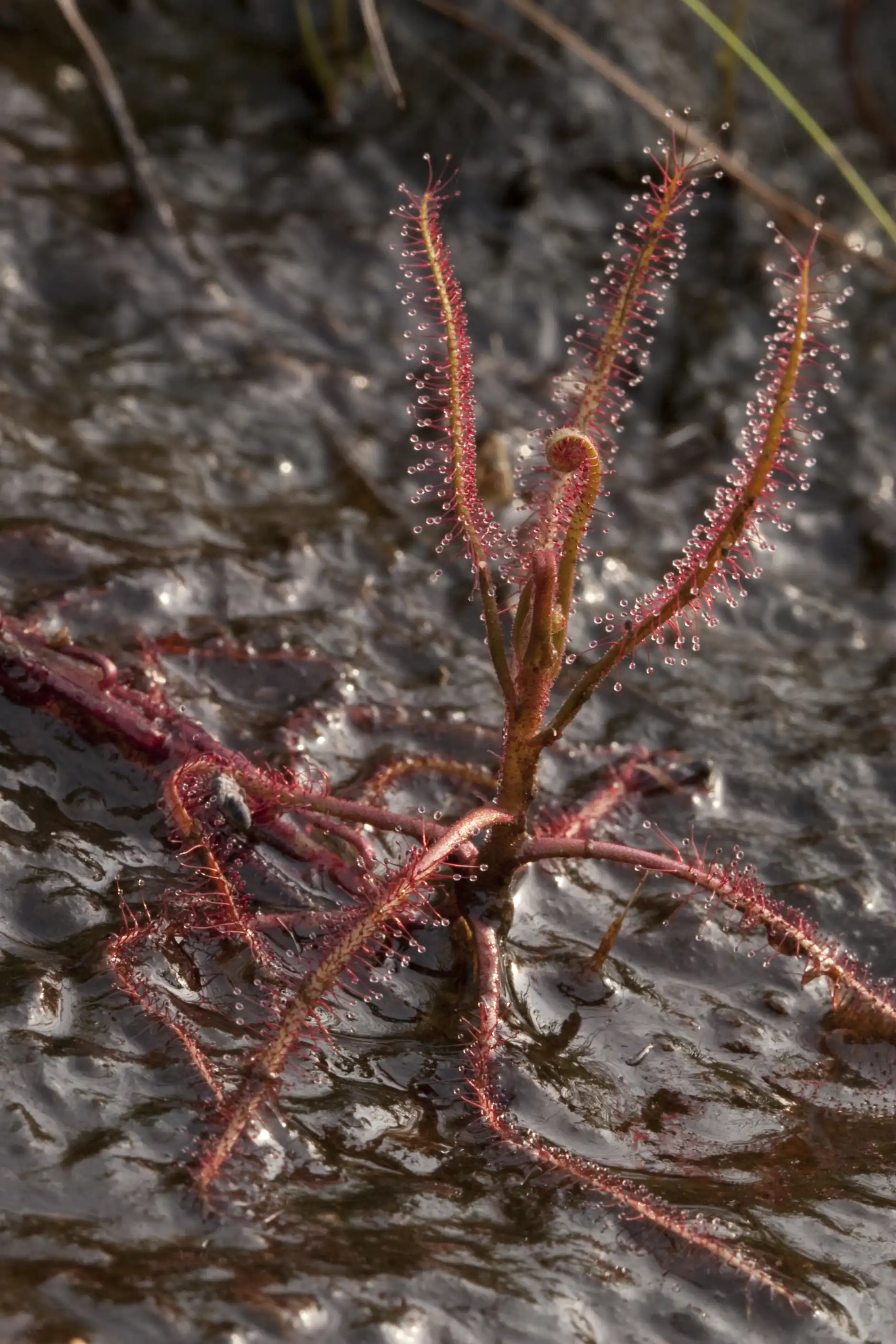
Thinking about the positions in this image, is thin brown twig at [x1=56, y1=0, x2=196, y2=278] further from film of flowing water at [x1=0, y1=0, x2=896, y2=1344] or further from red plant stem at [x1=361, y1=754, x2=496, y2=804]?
red plant stem at [x1=361, y1=754, x2=496, y2=804]

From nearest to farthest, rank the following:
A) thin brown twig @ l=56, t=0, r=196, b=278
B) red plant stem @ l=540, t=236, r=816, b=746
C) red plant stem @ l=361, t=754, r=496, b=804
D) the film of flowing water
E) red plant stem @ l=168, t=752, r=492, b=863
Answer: the film of flowing water, red plant stem @ l=540, t=236, r=816, b=746, red plant stem @ l=168, t=752, r=492, b=863, red plant stem @ l=361, t=754, r=496, b=804, thin brown twig @ l=56, t=0, r=196, b=278

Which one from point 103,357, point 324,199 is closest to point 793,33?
point 324,199

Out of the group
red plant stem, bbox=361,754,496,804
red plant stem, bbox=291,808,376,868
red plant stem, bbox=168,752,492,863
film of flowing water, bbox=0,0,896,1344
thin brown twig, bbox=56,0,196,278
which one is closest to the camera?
film of flowing water, bbox=0,0,896,1344

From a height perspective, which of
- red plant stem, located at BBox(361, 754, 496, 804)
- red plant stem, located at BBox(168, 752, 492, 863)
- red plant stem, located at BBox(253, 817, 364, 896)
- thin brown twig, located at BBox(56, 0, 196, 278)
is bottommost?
red plant stem, located at BBox(253, 817, 364, 896)

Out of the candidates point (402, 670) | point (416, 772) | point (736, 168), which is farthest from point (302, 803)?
point (736, 168)

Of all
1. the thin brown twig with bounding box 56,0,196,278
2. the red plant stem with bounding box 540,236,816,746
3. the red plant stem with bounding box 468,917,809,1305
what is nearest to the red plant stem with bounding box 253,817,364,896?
the red plant stem with bounding box 468,917,809,1305

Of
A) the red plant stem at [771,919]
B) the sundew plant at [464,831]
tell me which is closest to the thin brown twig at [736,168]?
the sundew plant at [464,831]

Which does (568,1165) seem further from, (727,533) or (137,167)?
(137,167)
